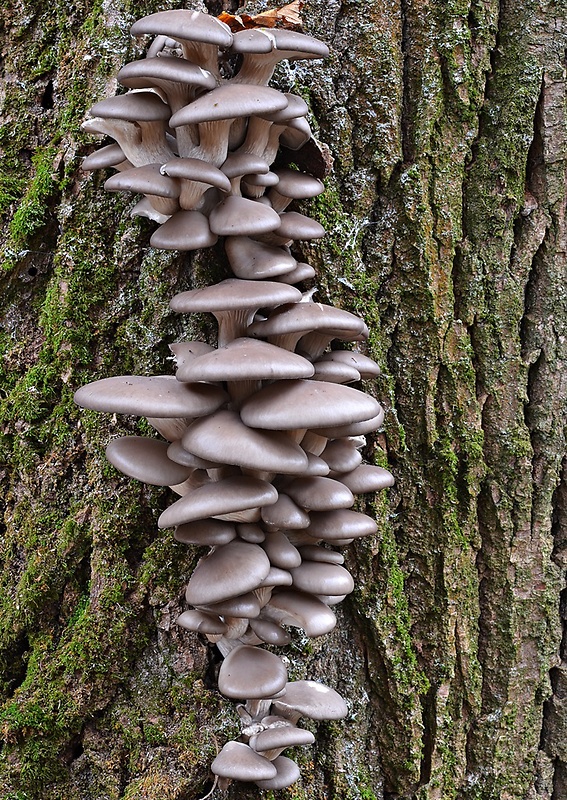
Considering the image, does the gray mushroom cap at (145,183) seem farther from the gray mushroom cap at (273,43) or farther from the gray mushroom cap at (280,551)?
the gray mushroom cap at (280,551)

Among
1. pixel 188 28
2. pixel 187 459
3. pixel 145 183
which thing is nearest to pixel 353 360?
pixel 187 459

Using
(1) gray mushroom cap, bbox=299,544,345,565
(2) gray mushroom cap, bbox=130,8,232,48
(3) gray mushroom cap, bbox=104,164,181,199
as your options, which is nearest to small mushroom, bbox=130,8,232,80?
(2) gray mushroom cap, bbox=130,8,232,48

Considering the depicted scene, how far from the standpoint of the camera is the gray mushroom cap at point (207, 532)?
6.59ft

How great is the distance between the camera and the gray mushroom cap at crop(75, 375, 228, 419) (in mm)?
1830

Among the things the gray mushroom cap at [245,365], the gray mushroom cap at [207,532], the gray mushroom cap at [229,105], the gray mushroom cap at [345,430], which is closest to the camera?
the gray mushroom cap at [245,365]

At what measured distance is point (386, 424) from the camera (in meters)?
2.68

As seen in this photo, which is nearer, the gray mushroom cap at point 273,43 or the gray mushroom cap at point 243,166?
the gray mushroom cap at point 273,43

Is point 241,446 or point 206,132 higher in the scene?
point 206,132

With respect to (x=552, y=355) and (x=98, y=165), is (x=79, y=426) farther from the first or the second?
(x=552, y=355)

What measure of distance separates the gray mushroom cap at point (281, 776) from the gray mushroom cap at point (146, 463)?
→ 1.02 m

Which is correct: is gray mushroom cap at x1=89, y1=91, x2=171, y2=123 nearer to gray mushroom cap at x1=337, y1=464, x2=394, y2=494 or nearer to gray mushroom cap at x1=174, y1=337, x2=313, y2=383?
gray mushroom cap at x1=174, y1=337, x2=313, y2=383

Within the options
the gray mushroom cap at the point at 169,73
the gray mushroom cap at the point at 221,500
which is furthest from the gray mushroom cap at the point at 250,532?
the gray mushroom cap at the point at 169,73

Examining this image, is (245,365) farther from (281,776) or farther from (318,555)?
(281,776)

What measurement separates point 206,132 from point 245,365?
91 cm
